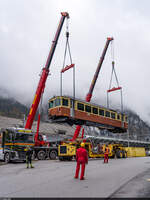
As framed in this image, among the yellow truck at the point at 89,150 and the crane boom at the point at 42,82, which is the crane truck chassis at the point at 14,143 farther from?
the yellow truck at the point at 89,150

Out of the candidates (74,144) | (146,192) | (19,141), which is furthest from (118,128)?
(146,192)

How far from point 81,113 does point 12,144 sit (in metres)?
8.33

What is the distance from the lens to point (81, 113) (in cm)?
2483

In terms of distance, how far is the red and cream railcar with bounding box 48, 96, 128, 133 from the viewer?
76.7ft

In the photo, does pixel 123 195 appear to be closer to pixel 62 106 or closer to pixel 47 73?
pixel 62 106

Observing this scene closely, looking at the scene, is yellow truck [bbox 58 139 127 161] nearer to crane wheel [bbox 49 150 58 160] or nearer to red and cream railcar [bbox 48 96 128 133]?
crane wheel [bbox 49 150 58 160]

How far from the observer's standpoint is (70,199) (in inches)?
225

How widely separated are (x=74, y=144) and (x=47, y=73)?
313 inches

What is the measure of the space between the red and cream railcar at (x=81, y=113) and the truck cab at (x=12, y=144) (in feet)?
15.3

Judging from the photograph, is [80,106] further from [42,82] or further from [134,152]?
[134,152]

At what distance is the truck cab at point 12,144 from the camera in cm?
1897

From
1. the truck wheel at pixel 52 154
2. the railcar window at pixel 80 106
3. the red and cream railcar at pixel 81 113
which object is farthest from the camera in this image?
the railcar window at pixel 80 106

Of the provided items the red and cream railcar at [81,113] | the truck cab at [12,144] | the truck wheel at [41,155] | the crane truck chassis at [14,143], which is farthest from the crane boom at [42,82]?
the truck wheel at [41,155]

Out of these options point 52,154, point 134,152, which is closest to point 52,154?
point 52,154
